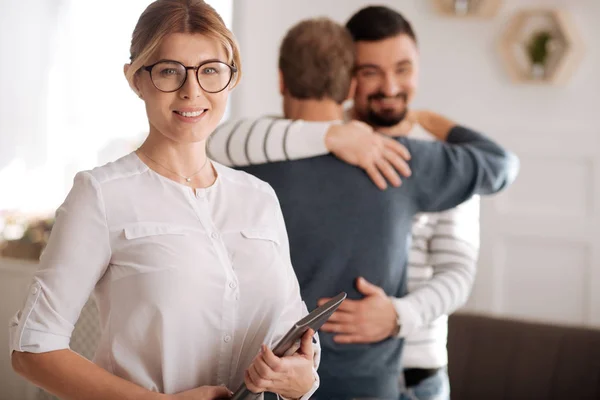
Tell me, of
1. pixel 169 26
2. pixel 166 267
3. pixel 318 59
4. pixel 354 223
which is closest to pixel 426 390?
pixel 354 223

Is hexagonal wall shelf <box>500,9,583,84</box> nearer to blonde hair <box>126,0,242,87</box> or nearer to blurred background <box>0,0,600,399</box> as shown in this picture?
blurred background <box>0,0,600,399</box>

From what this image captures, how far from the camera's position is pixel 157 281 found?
2.55 feet

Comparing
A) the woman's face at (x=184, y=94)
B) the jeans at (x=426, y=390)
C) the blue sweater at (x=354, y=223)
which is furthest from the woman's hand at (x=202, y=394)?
the jeans at (x=426, y=390)

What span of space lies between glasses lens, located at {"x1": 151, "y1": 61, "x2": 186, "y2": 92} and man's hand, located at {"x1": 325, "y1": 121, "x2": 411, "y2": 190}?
0.41m

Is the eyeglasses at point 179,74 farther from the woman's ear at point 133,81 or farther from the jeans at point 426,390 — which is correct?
the jeans at point 426,390

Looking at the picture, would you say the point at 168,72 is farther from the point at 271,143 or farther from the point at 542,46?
the point at 542,46

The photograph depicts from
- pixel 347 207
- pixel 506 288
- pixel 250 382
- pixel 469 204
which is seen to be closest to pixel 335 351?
pixel 347 207

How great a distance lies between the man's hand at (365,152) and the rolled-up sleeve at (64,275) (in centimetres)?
47

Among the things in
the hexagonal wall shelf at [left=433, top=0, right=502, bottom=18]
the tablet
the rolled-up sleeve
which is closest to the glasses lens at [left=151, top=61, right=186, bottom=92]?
the rolled-up sleeve

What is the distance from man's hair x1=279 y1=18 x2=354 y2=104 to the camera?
1.16 meters

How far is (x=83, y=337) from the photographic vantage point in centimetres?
238

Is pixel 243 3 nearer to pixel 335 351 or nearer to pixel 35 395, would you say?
pixel 35 395

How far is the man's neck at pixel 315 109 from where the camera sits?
3.91ft

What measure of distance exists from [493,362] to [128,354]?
99.9 inches
